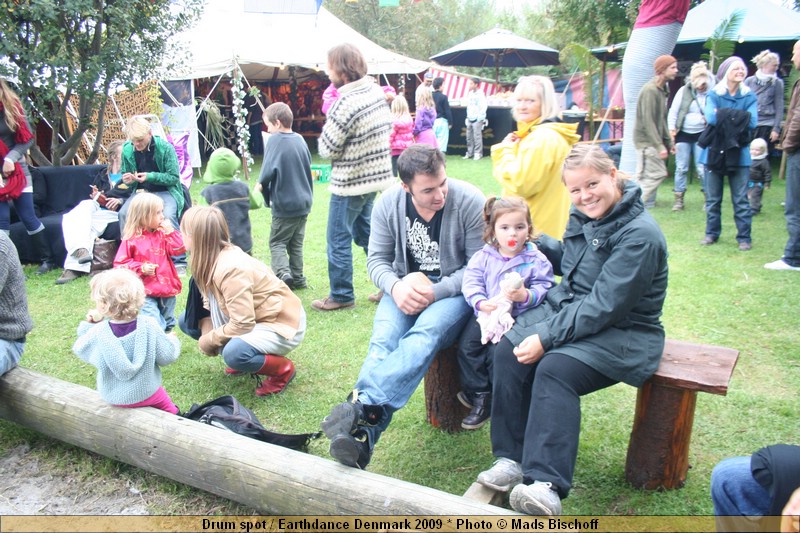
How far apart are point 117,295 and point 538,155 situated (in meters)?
2.31

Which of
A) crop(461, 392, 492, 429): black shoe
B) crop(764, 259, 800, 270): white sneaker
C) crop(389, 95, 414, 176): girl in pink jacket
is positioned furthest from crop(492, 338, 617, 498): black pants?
crop(389, 95, 414, 176): girl in pink jacket

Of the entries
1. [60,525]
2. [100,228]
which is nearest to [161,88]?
[100,228]

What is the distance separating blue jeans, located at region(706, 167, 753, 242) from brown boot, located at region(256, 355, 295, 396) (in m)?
5.04

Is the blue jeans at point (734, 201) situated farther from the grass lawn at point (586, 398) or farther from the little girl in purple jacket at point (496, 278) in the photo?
the little girl in purple jacket at point (496, 278)

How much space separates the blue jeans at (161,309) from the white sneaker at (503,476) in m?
2.84

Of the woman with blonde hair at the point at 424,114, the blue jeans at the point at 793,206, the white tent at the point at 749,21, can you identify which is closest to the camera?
the blue jeans at the point at 793,206

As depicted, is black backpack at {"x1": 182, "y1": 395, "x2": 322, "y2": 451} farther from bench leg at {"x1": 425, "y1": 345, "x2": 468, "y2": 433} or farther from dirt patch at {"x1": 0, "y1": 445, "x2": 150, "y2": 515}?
bench leg at {"x1": 425, "y1": 345, "x2": 468, "y2": 433}

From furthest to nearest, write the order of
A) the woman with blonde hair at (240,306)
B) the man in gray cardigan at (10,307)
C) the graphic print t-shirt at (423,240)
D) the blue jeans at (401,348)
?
1. the woman with blonde hair at (240,306)
2. the graphic print t-shirt at (423,240)
3. the man in gray cardigan at (10,307)
4. the blue jeans at (401,348)

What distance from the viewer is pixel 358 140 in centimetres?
507

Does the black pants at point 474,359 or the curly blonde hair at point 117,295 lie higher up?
the curly blonde hair at point 117,295

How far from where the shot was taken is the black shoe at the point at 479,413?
3279mm

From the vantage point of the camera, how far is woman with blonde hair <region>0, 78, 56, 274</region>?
6.27 m

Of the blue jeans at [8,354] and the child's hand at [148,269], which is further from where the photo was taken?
the child's hand at [148,269]

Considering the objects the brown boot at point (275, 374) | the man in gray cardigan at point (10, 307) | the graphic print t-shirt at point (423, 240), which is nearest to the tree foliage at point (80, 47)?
the man in gray cardigan at point (10, 307)
